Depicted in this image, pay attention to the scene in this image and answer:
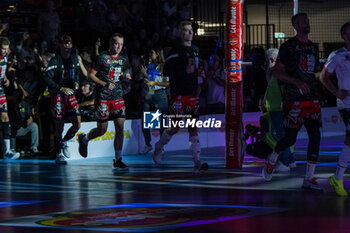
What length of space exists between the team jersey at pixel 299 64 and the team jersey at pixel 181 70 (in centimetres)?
267

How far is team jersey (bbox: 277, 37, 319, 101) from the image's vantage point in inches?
412

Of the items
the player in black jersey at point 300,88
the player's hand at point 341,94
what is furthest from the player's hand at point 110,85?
the player's hand at point 341,94

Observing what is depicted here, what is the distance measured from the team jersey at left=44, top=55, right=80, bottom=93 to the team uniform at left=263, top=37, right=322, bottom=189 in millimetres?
5739

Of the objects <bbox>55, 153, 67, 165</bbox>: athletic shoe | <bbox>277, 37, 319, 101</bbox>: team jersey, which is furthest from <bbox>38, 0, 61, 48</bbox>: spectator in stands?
<bbox>277, 37, 319, 101</bbox>: team jersey

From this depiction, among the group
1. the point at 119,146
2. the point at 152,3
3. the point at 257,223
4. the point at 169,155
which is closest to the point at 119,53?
the point at 119,146

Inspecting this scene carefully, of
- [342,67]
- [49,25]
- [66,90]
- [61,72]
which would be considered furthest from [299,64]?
[49,25]

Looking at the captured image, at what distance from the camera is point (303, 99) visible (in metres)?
10.4

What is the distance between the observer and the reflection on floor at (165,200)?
7871mm

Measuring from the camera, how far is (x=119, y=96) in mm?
13766

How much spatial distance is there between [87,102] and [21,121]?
56.6 inches

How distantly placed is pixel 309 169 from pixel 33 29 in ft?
43.7

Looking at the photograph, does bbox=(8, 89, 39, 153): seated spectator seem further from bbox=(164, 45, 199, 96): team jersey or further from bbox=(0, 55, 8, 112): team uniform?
bbox=(164, 45, 199, 96): team jersey

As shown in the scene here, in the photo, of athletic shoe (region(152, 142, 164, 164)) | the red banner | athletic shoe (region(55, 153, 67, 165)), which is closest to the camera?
the red banner

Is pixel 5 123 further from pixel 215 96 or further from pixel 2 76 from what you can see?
pixel 215 96
